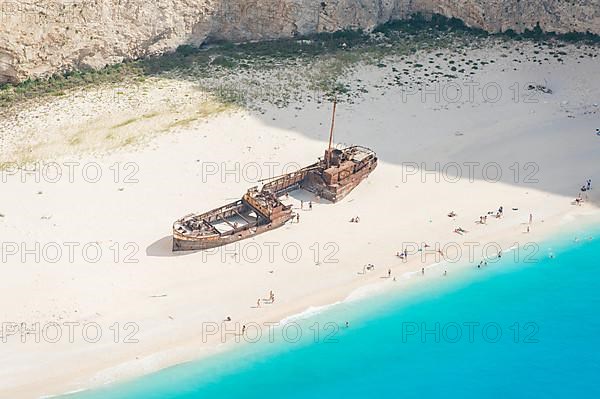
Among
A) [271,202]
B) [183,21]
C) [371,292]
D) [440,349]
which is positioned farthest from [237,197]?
[183,21]

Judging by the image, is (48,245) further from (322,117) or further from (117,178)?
(322,117)

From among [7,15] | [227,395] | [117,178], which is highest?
[7,15]

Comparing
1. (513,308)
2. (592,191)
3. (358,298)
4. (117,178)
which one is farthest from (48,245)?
(592,191)

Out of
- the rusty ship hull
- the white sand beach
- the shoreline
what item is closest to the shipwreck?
the rusty ship hull

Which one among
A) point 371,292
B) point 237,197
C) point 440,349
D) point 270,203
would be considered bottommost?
point 440,349

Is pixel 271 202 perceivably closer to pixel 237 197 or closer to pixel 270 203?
pixel 270 203

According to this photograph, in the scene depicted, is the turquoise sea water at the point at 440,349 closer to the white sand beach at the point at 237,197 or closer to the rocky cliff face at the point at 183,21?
the white sand beach at the point at 237,197
